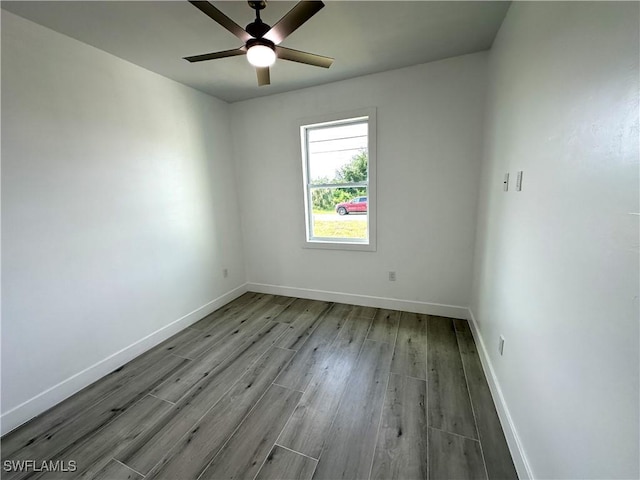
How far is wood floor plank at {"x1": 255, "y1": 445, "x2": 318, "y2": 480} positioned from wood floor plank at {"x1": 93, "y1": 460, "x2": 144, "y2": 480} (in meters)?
0.64

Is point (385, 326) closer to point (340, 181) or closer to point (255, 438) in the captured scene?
point (255, 438)

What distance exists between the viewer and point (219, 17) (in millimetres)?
1325

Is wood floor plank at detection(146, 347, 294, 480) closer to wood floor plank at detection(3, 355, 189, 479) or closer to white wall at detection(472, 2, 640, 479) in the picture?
wood floor plank at detection(3, 355, 189, 479)

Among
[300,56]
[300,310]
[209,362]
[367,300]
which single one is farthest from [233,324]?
[300,56]

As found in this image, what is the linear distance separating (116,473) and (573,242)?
7.78ft

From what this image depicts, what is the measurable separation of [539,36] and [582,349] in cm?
145

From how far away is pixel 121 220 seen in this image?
88.0 inches

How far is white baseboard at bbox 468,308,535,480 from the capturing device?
4.11ft

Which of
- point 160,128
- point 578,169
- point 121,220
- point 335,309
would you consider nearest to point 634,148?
point 578,169

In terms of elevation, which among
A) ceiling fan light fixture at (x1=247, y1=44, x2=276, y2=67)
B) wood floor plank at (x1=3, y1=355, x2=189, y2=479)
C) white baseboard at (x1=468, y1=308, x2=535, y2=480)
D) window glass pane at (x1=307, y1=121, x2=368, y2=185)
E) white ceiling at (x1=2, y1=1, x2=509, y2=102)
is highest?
white ceiling at (x1=2, y1=1, x2=509, y2=102)

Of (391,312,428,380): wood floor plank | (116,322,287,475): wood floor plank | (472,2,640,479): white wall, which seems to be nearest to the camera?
(472,2,640,479): white wall

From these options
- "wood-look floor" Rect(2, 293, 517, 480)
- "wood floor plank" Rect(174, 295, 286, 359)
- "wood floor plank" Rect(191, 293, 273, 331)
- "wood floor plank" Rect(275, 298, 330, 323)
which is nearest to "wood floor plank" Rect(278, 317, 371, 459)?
"wood-look floor" Rect(2, 293, 517, 480)

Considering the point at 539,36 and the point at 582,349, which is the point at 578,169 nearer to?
the point at 582,349

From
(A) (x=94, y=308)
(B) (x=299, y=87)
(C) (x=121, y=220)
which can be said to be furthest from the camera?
(B) (x=299, y=87)
